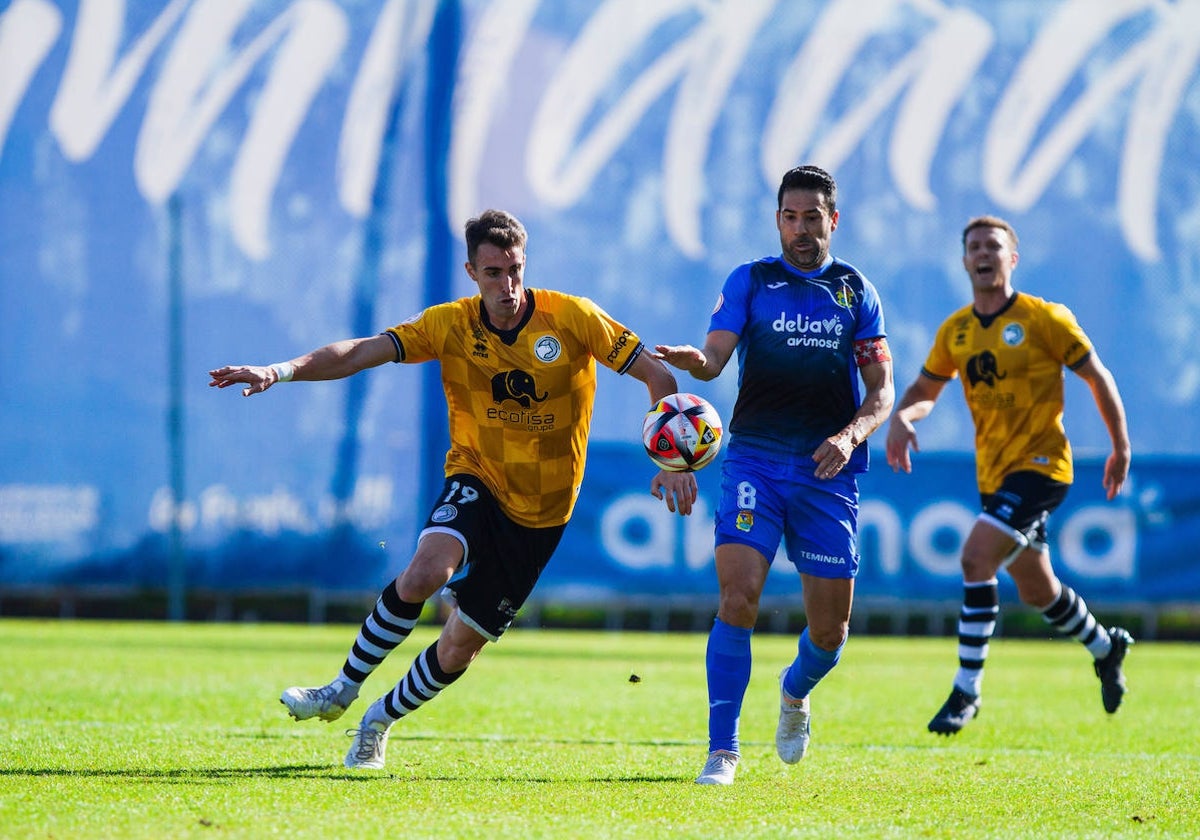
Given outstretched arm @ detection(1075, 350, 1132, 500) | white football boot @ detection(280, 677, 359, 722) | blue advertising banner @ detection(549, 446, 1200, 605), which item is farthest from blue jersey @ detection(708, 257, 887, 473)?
blue advertising banner @ detection(549, 446, 1200, 605)

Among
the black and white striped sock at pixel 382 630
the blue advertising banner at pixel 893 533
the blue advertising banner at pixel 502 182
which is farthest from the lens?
the blue advertising banner at pixel 502 182

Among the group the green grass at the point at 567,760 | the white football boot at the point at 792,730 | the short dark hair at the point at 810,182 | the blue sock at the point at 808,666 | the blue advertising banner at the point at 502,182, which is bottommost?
the green grass at the point at 567,760

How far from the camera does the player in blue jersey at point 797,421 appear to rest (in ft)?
21.2

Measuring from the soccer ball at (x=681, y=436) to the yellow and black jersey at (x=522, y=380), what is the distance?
420mm

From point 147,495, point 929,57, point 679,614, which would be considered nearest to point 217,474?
point 147,495

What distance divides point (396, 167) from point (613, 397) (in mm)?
4172

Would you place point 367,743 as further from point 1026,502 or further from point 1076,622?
point 1076,622

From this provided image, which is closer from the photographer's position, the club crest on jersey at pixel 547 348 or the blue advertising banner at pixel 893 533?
the club crest on jersey at pixel 547 348

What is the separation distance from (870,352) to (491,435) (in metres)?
1.69

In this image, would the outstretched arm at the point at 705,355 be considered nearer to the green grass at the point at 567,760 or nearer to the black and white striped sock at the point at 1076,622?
the green grass at the point at 567,760

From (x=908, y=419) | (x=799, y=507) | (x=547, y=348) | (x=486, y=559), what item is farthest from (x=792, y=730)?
(x=908, y=419)

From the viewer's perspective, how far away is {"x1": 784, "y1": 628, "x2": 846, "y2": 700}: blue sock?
682 cm

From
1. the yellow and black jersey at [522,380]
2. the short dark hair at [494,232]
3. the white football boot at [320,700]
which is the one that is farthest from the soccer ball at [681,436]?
the white football boot at [320,700]

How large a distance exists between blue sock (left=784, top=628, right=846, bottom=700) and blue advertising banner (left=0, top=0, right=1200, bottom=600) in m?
13.3
